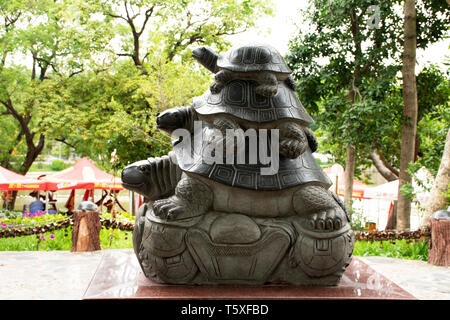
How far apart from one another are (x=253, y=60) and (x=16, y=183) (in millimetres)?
9009

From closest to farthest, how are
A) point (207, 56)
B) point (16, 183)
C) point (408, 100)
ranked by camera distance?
point (207, 56), point (408, 100), point (16, 183)

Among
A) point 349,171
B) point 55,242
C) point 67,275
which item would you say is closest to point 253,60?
point 67,275

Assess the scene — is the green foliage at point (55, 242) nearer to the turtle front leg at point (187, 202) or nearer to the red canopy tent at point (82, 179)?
the red canopy tent at point (82, 179)

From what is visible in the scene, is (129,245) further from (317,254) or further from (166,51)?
(166,51)

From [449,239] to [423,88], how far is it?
433cm

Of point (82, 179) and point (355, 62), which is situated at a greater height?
point (355, 62)

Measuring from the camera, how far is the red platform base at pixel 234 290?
3166mm

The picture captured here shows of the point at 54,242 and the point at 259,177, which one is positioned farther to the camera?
the point at 54,242

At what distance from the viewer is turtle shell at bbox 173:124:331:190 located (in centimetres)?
341

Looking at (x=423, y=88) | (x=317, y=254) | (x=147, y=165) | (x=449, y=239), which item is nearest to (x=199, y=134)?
(x=147, y=165)

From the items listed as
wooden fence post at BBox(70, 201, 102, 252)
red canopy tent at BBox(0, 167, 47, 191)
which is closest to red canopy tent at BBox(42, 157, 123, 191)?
red canopy tent at BBox(0, 167, 47, 191)

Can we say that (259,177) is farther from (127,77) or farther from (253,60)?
(127,77)

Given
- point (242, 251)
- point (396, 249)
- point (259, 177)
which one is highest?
point (259, 177)

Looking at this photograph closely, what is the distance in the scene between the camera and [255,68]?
357 centimetres
